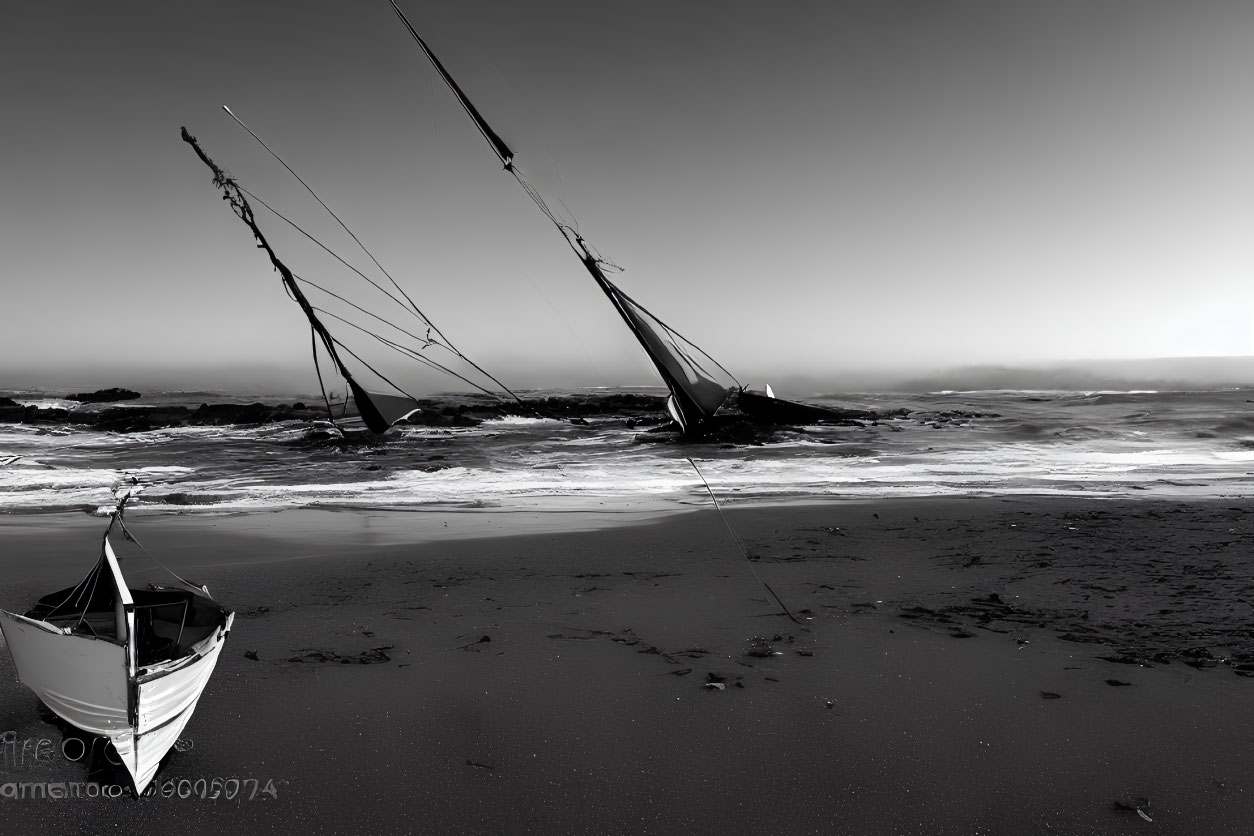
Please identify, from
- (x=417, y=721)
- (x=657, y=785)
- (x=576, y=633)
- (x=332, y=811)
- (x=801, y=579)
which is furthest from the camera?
(x=801, y=579)

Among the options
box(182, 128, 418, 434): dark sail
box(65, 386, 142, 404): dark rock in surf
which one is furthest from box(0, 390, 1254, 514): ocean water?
box(65, 386, 142, 404): dark rock in surf

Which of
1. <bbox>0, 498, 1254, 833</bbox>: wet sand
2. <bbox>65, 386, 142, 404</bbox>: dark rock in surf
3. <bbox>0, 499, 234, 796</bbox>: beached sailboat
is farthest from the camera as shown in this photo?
<bbox>65, 386, 142, 404</bbox>: dark rock in surf

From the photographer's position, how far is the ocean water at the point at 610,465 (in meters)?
11.7

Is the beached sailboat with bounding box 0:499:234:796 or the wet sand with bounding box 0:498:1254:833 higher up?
the beached sailboat with bounding box 0:499:234:796

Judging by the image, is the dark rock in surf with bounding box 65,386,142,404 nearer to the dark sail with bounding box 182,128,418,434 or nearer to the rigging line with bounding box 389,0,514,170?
the dark sail with bounding box 182,128,418,434

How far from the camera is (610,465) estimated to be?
18203 mm

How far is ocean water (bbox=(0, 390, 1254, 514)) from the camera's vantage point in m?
11.7

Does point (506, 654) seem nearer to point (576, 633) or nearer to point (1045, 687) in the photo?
point (576, 633)

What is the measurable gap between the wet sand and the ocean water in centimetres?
379

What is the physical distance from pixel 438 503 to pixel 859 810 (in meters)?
9.44

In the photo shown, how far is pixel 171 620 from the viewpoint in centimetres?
383

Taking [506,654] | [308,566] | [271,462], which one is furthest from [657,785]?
Result: [271,462]

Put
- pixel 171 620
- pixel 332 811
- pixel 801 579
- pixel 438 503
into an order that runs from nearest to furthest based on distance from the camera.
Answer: pixel 332 811 < pixel 171 620 < pixel 801 579 < pixel 438 503

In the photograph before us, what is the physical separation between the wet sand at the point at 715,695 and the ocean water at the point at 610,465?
379 centimetres
